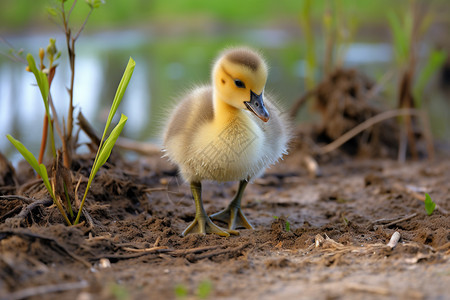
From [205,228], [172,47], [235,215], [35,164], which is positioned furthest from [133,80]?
[35,164]

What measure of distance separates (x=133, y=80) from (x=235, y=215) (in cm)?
835

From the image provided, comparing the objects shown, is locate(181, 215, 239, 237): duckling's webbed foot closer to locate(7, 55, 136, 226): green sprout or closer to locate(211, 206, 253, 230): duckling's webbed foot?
locate(211, 206, 253, 230): duckling's webbed foot

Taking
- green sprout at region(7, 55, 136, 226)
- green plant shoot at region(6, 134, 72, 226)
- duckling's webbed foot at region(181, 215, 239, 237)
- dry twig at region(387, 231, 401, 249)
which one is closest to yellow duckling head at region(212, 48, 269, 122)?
green sprout at region(7, 55, 136, 226)

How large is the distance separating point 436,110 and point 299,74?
13.4 feet

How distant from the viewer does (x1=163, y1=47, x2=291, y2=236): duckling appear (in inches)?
129

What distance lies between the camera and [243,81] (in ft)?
10.7

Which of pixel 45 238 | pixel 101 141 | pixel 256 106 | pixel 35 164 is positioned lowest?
pixel 45 238

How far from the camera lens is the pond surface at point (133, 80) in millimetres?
7699

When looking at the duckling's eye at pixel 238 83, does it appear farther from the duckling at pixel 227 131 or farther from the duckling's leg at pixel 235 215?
the duckling's leg at pixel 235 215

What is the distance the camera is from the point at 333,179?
529 cm

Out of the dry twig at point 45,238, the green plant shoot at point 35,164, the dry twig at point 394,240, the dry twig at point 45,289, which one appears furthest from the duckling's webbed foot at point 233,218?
the dry twig at point 45,289

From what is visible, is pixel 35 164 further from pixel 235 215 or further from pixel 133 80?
pixel 133 80

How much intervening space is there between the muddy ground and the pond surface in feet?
2.51

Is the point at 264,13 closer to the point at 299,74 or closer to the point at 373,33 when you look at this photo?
the point at 373,33
